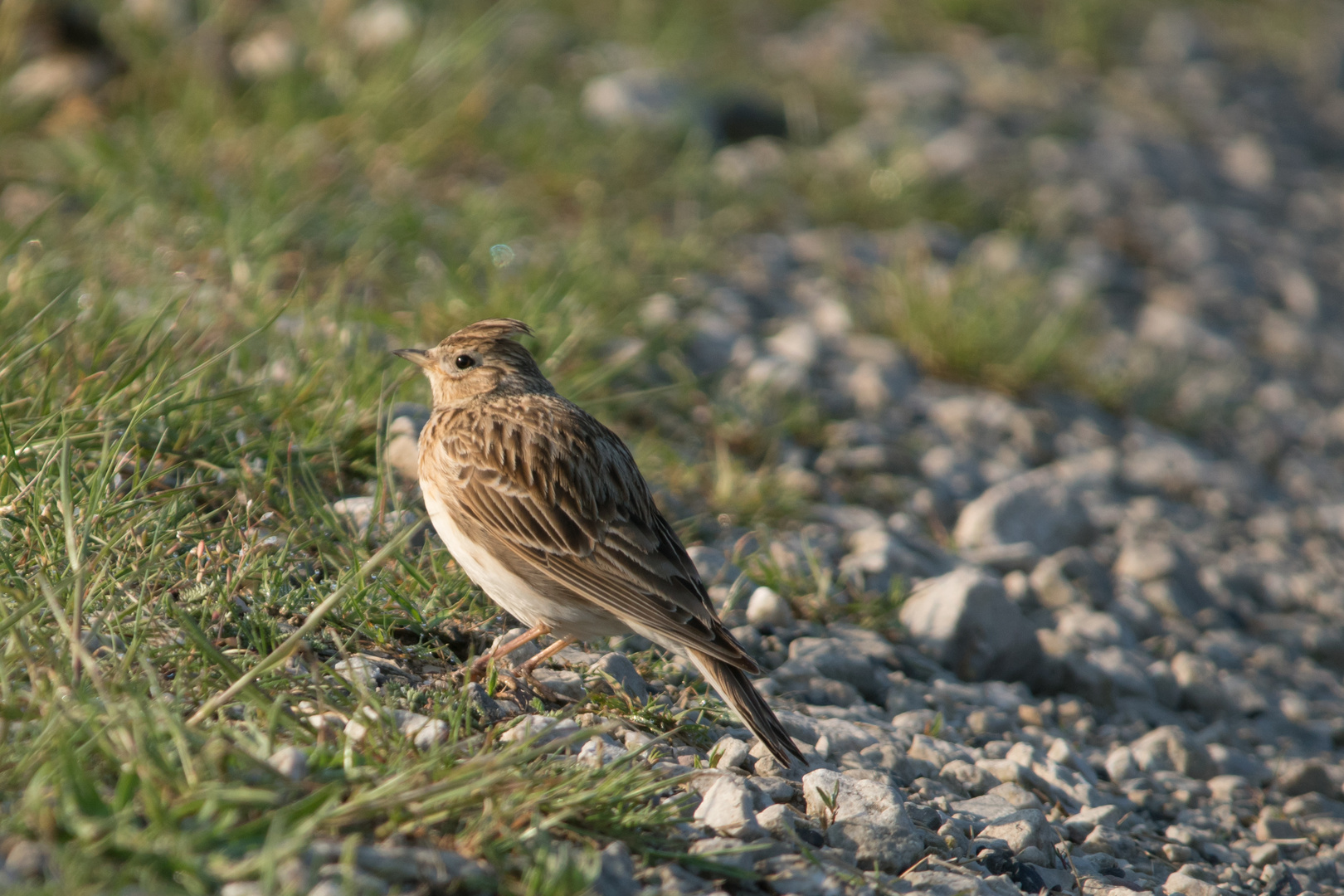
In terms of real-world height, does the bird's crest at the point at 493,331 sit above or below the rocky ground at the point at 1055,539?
above

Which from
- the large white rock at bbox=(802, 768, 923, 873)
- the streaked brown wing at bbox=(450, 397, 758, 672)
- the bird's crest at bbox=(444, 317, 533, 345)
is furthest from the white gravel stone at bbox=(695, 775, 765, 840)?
the bird's crest at bbox=(444, 317, 533, 345)

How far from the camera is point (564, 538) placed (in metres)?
4.23

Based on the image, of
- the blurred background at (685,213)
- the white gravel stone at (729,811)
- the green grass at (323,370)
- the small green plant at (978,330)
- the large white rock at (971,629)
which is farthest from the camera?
the small green plant at (978,330)

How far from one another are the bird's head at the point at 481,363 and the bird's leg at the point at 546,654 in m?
1.08

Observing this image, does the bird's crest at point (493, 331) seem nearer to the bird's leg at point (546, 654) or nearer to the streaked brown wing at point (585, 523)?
the streaked brown wing at point (585, 523)

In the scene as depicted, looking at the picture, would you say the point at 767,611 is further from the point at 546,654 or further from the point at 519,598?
the point at 519,598

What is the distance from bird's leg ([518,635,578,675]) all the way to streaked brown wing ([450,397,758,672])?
24 centimetres

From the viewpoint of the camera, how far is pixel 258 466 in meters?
4.64

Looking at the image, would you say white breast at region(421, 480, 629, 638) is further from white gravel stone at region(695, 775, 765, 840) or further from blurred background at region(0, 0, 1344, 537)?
blurred background at region(0, 0, 1344, 537)

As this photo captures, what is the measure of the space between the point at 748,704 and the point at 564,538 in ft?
2.87

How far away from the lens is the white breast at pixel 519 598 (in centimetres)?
407

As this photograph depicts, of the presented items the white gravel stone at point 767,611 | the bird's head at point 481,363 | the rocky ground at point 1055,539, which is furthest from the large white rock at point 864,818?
the bird's head at point 481,363

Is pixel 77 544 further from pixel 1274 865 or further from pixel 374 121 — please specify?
pixel 374 121

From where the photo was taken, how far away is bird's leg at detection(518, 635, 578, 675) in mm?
4086
